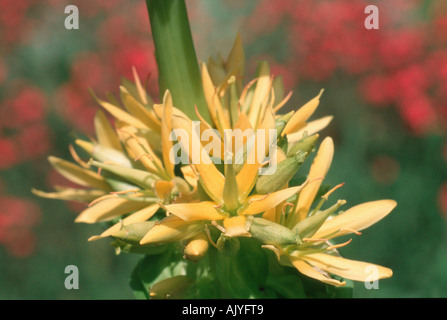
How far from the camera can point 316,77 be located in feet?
7.67

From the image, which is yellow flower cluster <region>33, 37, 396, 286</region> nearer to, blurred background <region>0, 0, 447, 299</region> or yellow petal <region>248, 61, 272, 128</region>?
yellow petal <region>248, 61, 272, 128</region>

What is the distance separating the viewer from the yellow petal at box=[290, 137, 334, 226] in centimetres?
76

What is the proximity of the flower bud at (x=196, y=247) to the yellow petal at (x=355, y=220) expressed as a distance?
0.16 meters

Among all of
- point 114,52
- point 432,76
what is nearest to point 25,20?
point 114,52

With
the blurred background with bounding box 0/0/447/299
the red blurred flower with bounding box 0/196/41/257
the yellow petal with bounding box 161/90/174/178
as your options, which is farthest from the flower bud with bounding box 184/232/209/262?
the red blurred flower with bounding box 0/196/41/257

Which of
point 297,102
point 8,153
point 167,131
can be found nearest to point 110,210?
point 167,131

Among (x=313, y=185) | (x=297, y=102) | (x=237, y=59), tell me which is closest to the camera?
(x=313, y=185)

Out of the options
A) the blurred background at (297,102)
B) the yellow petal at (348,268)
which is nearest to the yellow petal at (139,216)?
the yellow petal at (348,268)

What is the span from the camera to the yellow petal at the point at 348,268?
69 centimetres

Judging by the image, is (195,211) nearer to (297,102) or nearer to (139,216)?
(139,216)

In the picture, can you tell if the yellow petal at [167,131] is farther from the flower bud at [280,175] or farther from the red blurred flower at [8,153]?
the red blurred flower at [8,153]

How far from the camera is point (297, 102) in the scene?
2492mm

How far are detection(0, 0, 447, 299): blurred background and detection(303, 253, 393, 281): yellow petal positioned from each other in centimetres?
131

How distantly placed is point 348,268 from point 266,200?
149mm
